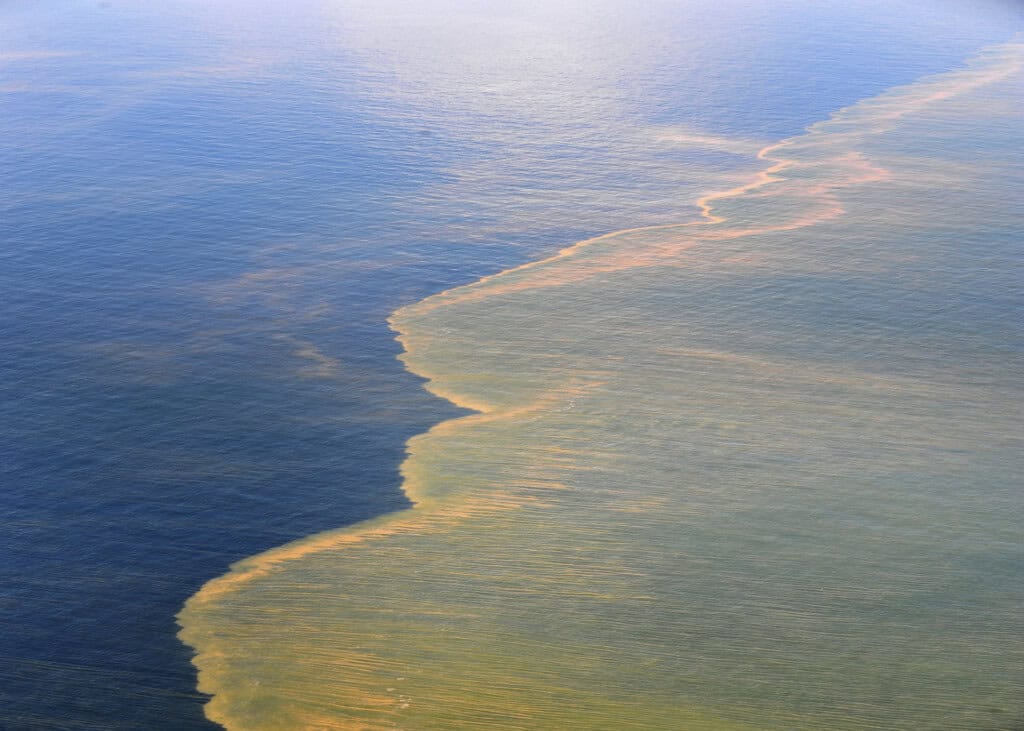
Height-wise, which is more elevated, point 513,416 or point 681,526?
point 513,416

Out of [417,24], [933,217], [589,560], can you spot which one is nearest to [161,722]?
[589,560]

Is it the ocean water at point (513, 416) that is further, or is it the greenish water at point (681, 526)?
the ocean water at point (513, 416)

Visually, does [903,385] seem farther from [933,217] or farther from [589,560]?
[933,217]

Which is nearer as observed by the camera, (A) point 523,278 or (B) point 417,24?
(A) point 523,278

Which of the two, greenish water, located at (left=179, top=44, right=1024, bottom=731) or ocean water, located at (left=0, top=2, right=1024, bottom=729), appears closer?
greenish water, located at (left=179, top=44, right=1024, bottom=731)
